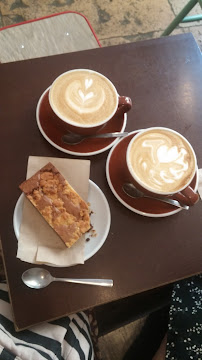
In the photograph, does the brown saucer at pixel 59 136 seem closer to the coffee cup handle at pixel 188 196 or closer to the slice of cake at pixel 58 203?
the slice of cake at pixel 58 203

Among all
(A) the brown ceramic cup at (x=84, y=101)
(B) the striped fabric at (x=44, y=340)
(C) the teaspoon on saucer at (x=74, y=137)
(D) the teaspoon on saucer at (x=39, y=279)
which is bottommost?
(B) the striped fabric at (x=44, y=340)

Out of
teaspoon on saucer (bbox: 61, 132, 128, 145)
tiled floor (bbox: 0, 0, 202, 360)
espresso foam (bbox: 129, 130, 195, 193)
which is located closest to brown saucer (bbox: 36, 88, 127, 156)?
teaspoon on saucer (bbox: 61, 132, 128, 145)

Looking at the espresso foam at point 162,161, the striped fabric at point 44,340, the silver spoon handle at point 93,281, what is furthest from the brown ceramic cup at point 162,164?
the striped fabric at point 44,340

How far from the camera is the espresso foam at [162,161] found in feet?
2.95

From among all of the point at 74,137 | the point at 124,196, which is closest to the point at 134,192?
the point at 124,196

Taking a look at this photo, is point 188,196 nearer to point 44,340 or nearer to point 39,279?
point 39,279

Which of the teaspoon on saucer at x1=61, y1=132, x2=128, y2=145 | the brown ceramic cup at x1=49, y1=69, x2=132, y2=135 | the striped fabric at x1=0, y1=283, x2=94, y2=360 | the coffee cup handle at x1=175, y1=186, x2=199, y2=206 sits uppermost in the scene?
the brown ceramic cup at x1=49, y1=69, x2=132, y2=135

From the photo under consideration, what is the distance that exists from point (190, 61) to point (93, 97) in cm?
47

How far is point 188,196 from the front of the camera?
90cm

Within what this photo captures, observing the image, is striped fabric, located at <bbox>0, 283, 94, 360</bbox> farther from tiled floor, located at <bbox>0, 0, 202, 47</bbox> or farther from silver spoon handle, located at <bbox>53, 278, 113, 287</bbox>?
tiled floor, located at <bbox>0, 0, 202, 47</bbox>

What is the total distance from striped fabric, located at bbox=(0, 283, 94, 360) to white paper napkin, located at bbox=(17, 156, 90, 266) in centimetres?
21

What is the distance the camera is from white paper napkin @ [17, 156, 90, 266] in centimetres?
85

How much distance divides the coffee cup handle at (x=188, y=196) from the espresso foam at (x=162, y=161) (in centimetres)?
2

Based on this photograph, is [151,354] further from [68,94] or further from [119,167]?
[68,94]
